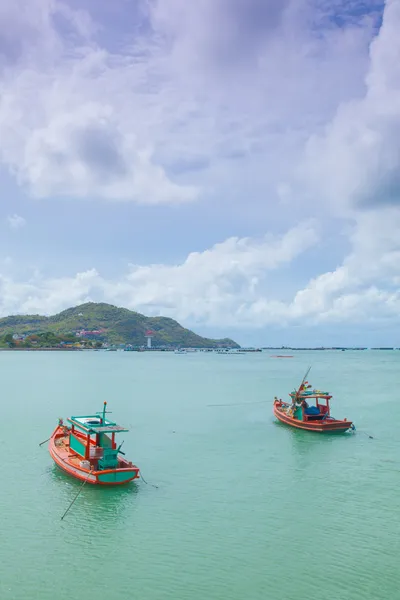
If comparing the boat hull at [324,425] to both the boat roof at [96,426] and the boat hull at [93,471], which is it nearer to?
the boat roof at [96,426]

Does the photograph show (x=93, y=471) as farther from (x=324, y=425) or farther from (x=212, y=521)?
(x=324, y=425)

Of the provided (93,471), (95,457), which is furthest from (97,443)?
(93,471)

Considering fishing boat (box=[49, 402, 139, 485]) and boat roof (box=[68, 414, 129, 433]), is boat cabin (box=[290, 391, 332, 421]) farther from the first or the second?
boat roof (box=[68, 414, 129, 433])

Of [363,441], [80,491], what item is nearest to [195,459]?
[80,491]

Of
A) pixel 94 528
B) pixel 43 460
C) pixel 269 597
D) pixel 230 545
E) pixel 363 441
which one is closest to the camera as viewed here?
pixel 269 597

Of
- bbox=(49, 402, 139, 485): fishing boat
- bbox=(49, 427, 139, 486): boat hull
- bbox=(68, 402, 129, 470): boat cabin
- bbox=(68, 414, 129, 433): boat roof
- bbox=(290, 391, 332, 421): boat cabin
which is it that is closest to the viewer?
bbox=(49, 427, 139, 486): boat hull

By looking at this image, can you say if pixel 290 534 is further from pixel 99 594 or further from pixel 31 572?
pixel 31 572

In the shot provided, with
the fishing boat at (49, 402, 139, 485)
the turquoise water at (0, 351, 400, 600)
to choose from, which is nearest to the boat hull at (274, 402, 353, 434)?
the turquoise water at (0, 351, 400, 600)
